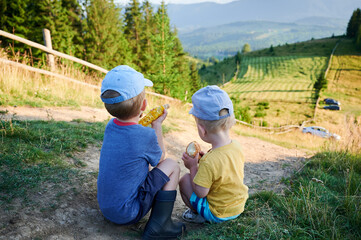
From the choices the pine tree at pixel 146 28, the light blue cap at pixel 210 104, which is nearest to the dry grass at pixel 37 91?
the light blue cap at pixel 210 104

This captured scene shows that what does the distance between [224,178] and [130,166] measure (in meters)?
0.84

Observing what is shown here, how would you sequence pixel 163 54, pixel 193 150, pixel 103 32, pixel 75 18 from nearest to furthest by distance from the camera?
1. pixel 193 150
2. pixel 163 54
3. pixel 103 32
4. pixel 75 18

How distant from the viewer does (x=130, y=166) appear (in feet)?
6.49

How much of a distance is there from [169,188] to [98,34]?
944 inches

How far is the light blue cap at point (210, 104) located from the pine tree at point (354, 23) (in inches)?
3202

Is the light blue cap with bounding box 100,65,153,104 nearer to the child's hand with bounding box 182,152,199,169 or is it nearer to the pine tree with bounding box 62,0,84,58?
the child's hand with bounding box 182,152,199,169

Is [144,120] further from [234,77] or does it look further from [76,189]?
[234,77]

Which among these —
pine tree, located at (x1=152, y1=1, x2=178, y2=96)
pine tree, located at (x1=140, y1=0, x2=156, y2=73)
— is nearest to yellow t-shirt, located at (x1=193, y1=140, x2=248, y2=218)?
pine tree, located at (x1=152, y1=1, x2=178, y2=96)

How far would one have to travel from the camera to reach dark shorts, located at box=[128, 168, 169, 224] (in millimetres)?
2109

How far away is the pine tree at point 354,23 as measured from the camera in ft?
205

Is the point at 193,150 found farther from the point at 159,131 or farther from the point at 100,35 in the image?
the point at 100,35

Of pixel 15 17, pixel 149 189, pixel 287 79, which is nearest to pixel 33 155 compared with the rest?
pixel 149 189

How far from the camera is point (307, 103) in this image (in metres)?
37.5

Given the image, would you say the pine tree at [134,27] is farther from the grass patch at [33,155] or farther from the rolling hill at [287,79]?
the grass patch at [33,155]
